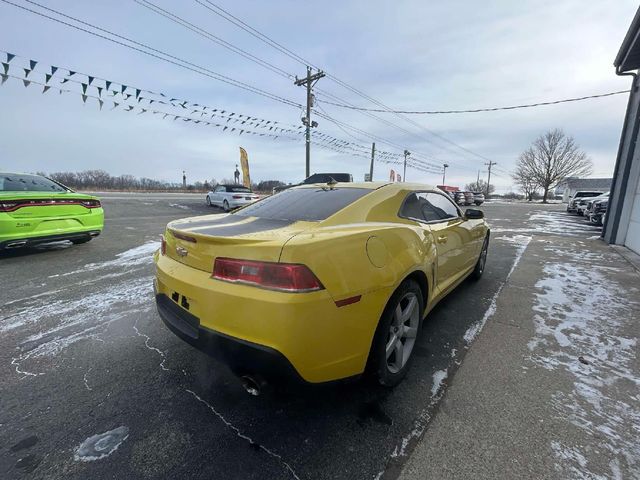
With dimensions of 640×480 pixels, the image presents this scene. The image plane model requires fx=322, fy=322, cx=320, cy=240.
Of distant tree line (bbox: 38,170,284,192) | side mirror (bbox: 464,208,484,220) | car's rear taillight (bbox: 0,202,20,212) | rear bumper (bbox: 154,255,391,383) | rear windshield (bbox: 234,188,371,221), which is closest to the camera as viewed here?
rear bumper (bbox: 154,255,391,383)

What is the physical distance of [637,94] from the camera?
8.28m

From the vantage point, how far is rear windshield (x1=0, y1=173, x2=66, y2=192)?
204 inches

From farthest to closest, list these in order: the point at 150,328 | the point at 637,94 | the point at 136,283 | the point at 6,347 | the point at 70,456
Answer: the point at 637,94, the point at 136,283, the point at 150,328, the point at 6,347, the point at 70,456

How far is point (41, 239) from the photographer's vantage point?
5.15m

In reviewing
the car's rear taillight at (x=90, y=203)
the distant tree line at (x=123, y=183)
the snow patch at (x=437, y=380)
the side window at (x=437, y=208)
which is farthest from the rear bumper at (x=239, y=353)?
the distant tree line at (x=123, y=183)

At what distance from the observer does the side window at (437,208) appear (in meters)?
3.00

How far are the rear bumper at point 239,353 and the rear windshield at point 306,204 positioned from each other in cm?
95

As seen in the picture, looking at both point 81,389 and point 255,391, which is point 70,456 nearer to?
point 81,389

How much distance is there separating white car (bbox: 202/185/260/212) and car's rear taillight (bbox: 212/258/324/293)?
14863 millimetres

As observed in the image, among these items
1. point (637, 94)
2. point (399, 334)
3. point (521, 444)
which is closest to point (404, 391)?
point (399, 334)

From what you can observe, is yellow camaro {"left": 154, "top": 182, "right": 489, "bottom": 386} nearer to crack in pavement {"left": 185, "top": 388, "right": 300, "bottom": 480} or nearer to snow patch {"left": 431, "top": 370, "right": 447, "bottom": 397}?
snow patch {"left": 431, "top": 370, "right": 447, "bottom": 397}

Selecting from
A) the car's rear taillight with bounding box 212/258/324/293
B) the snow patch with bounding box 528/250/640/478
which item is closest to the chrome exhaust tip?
the car's rear taillight with bounding box 212/258/324/293

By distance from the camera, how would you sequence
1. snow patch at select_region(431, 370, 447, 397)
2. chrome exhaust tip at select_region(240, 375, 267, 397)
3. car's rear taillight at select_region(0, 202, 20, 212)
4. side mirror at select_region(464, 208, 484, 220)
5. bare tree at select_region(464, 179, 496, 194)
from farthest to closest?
bare tree at select_region(464, 179, 496, 194), car's rear taillight at select_region(0, 202, 20, 212), side mirror at select_region(464, 208, 484, 220), snow patch at select_region(431, 370, 447, 397), chrome exhaust tip at select_region(240, 375, 267, 397)

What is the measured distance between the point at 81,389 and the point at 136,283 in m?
2.34
